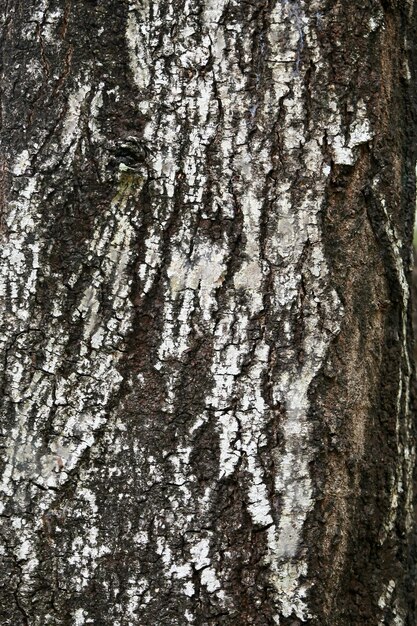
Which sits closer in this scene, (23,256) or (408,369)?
(23,256)

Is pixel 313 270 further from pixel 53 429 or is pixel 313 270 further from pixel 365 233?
pixel 53 429

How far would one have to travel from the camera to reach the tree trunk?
4.84 feet

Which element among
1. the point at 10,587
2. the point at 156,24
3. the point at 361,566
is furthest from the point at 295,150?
the point at 10,587

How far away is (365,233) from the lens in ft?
5.09

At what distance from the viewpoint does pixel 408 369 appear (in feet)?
5.62

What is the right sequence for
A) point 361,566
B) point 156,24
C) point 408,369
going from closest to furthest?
point 156,24
point 361,566
point 408,369

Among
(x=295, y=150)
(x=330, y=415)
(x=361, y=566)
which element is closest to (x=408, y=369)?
(x=330, y=415)

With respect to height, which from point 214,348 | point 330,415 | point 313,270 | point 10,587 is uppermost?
point 313,270

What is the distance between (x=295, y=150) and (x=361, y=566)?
2.76 feet

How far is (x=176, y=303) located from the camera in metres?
1.49

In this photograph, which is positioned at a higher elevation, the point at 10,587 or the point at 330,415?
the point at 330,415

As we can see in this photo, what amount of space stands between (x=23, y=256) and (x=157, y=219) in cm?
27

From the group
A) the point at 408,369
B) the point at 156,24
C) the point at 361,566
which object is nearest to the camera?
the point at 156,24

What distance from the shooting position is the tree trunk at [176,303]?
4.84 ft
